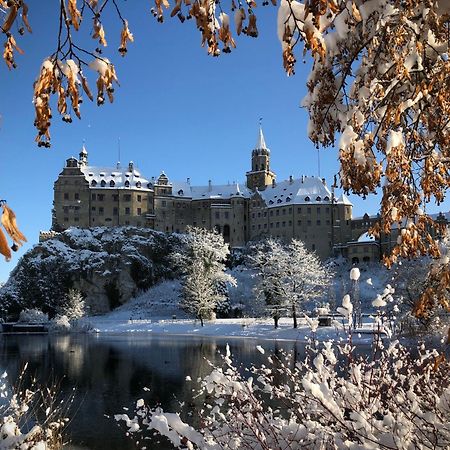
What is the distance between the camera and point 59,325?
64.2 meters

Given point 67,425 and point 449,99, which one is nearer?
point 449,99

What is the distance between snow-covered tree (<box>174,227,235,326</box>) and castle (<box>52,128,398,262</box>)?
2618 cm

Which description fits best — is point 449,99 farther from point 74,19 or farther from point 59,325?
point 59,325

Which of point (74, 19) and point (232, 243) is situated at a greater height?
point (232, 243)

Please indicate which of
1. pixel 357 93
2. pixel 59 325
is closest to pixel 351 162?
pixel 357 93

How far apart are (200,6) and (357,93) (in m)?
2.64

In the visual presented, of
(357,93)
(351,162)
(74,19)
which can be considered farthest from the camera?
(357,93)

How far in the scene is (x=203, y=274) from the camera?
64.2 m

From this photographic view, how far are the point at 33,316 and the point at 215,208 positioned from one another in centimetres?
3873

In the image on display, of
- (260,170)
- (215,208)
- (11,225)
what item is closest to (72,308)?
(215,208)

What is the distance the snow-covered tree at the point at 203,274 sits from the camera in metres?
61.5

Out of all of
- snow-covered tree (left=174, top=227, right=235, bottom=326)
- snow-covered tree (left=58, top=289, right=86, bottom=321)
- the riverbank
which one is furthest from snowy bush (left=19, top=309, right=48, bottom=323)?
snow-covered tree (left=174, top=227, right=235, bottom=326)

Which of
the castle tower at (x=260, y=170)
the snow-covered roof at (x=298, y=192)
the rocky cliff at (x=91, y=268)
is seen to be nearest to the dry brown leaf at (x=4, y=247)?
the rocky cliff at (x=91, y=268)

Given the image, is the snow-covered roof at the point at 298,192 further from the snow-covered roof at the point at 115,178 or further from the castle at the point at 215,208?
the snow-covered roof at the point at 115,178
